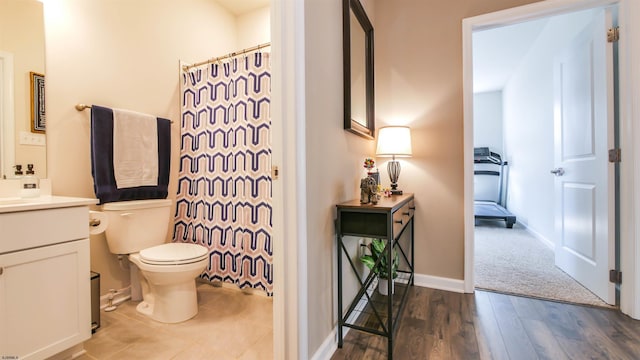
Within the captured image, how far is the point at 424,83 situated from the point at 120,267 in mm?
2815

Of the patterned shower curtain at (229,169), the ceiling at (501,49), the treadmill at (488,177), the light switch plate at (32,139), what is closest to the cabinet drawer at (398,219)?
the patterned shower curtain at (229,169)

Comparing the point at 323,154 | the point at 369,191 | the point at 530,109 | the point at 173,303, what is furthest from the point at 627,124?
the point at 173,303

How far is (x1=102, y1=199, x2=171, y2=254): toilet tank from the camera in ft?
6.23

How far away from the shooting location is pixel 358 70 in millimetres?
2023

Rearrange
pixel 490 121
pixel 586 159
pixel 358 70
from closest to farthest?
pixel 358 70
pixel 586 159
pixel 490 121

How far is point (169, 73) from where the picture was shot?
2.40 m

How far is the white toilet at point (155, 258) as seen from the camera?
5.64ft

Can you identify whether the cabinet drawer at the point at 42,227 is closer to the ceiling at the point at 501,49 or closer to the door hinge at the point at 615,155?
the door hinge at the point at 615,155

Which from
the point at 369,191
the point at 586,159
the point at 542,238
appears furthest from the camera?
the point at 542,238

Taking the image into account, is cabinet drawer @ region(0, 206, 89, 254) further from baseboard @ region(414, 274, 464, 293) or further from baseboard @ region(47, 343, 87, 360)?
baseboard @ region(414, 274, 464, 293)

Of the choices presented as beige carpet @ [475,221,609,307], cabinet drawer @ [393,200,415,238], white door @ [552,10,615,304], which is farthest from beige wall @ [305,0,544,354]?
white door @ [552,10,615,304]

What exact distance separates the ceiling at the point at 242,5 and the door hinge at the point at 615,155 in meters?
3.12

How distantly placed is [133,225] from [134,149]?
0.57m

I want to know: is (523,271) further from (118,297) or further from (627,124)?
(118,297)
